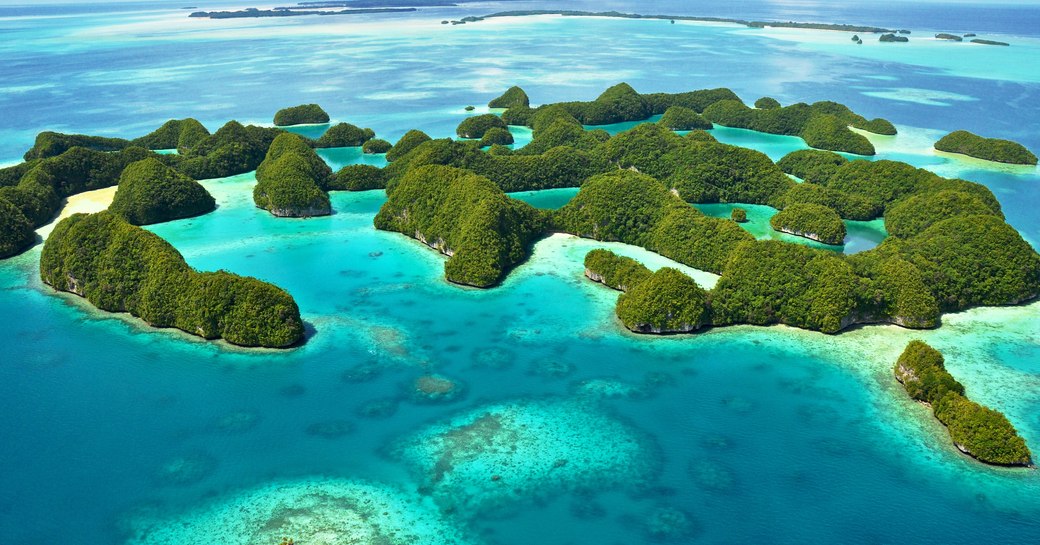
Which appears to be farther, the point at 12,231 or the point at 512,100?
the point at 512,100

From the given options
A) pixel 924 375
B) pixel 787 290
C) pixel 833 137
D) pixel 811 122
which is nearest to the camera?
pixel 924 375

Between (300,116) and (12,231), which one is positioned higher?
(300,116)

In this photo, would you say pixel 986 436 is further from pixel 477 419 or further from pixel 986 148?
pixel 986 148

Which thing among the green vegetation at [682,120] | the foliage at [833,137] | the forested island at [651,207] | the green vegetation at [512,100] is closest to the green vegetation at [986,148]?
the foliage at [833,137]

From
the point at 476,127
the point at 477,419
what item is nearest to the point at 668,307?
the point at 477,419

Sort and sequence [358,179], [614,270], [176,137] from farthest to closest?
1. [176,137]
2. [358,179]
3. [614,270]

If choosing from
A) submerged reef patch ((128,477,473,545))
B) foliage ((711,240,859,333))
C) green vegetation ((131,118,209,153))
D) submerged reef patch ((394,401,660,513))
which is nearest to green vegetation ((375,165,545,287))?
foliage ((711,240,859,333))

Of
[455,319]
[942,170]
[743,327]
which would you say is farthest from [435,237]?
[942,170]

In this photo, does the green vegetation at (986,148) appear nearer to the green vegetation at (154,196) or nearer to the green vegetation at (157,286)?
the green vegetation at (157,286)

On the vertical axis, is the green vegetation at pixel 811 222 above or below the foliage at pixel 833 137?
below
